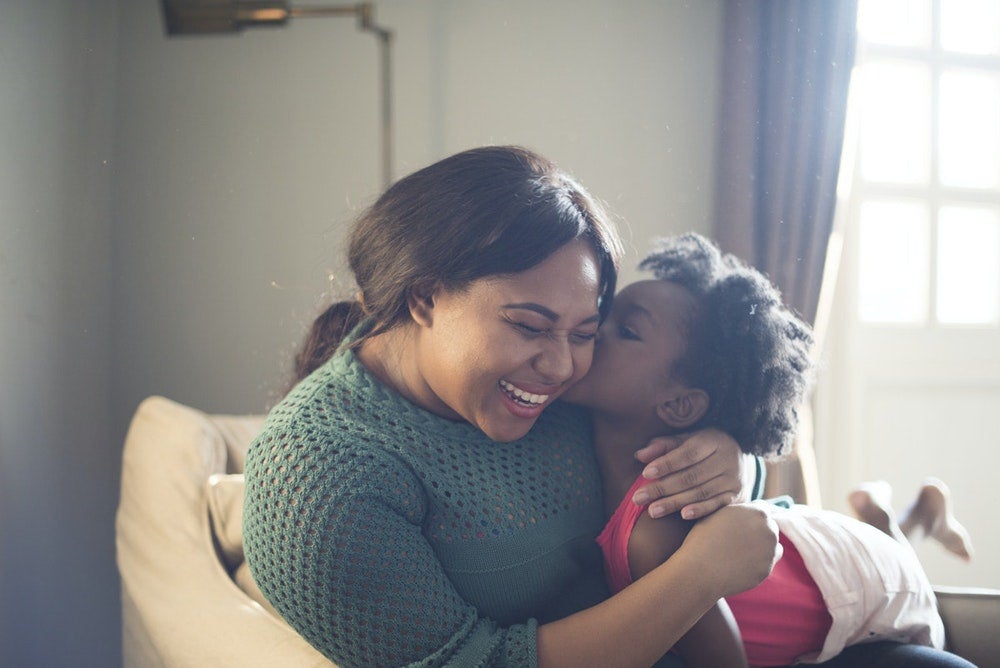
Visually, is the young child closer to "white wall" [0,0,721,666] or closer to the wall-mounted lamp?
"white wall" [0,0,721,666]

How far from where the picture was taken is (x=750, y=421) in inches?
37.0

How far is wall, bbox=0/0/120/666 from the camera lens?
763 millimetres

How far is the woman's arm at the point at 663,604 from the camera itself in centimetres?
75

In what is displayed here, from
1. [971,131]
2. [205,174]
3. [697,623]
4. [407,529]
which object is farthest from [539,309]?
[971,131]

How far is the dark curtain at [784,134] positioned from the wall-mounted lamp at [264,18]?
1.57ft

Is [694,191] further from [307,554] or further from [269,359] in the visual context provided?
[307,554]

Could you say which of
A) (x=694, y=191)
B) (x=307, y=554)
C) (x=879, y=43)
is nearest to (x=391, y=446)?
(x=307, y=554)

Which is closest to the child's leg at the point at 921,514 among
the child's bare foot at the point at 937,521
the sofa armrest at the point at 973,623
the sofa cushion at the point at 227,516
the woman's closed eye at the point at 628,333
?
the child's bare foot at the point at 937,521

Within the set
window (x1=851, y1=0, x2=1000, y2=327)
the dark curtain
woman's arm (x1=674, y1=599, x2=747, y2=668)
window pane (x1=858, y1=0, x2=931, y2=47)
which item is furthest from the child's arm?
window pane (x1=858, y1=0, x2=931, y2=47)

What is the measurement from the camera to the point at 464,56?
1.07 meters

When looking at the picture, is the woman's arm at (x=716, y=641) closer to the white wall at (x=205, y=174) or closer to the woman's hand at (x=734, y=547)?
the woman's hand at (x=734, y=547)

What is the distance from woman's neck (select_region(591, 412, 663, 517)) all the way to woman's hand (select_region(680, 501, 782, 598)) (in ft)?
0.46

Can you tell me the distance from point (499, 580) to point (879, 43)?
0.96m

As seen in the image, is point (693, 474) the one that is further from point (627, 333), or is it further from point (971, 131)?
point (971, 131)
